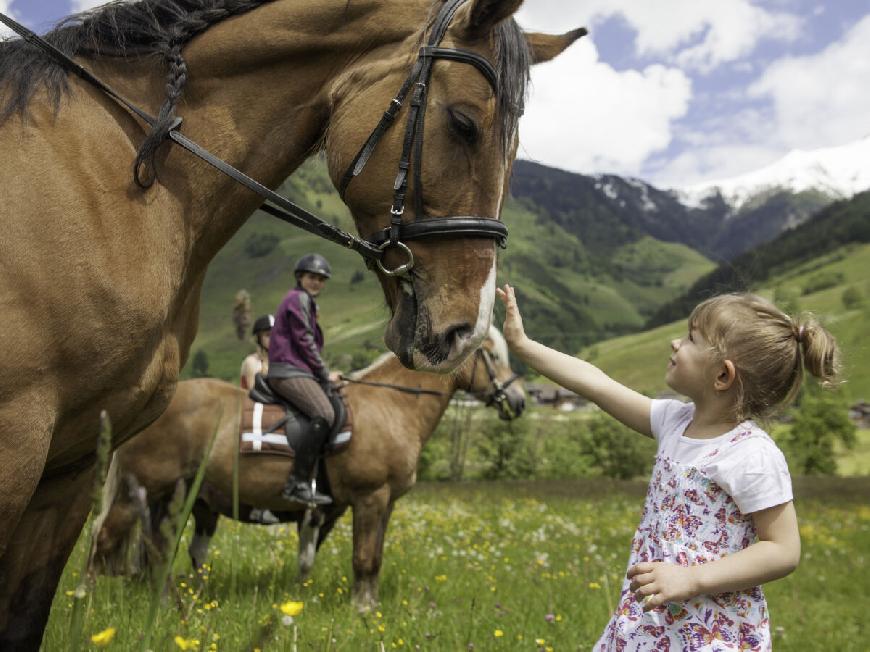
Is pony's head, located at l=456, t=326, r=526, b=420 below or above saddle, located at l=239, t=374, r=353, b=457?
above

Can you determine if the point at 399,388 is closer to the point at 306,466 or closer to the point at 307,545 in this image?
the point at 306,466

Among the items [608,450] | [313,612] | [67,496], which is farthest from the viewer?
[608,450]

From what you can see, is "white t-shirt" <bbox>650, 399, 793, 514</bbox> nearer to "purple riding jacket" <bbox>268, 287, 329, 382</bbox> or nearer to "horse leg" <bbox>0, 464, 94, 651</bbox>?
"horse leg" <bbox>0, 464, 94, 651</bbox>

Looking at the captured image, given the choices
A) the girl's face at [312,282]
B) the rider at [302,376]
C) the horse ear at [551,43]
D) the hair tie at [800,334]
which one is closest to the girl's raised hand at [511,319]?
the horse ear at [551,43]

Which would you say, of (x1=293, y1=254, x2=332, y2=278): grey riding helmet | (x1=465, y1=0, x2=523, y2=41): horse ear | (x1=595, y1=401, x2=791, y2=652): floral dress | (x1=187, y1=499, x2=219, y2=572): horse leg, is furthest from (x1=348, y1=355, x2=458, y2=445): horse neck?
(x1=465, y1=0, x2=523, y2=41): horse ear

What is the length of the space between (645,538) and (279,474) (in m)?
5.18

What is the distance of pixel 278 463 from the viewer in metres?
7.27

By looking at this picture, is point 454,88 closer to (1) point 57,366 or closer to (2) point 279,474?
(1) point 57,366

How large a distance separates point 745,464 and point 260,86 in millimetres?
2244

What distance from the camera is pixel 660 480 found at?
2.72m

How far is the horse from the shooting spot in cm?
216

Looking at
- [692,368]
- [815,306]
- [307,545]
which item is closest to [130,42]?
[692,368]

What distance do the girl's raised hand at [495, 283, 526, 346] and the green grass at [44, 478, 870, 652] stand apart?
116 cm

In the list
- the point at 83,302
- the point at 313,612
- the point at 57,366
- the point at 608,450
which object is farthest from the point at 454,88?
the point at 608,450
